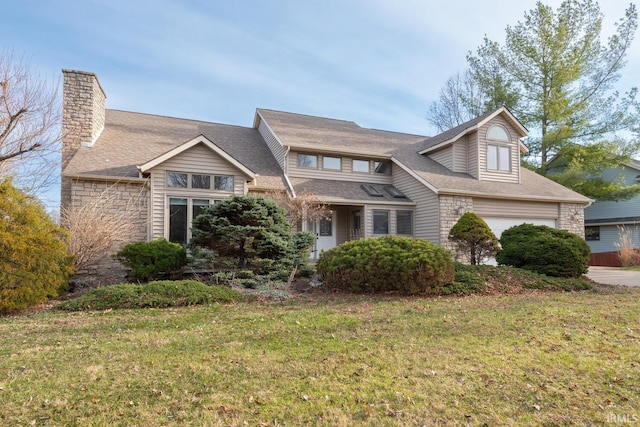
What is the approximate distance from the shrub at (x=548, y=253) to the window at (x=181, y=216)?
31.0ft

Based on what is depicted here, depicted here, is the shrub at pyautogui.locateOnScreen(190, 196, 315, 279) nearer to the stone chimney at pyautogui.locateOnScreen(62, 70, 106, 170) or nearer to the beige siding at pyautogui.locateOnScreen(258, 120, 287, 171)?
the beige siding at pyautogui.locateOnScreen(258, 120, 287, 171)

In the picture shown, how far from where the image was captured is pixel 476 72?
77.6 ft

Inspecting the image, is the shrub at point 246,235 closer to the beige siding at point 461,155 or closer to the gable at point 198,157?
the gable at point 198,157

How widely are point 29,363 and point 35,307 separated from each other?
3.81 m

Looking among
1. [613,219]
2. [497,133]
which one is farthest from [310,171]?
[613,219]

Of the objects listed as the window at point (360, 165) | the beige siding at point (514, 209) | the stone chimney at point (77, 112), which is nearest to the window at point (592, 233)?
the beige siding at point (514, 209)

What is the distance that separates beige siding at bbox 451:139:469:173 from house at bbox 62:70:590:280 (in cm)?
5

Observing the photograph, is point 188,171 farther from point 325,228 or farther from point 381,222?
point 381,222

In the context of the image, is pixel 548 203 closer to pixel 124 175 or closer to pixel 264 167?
pixel 264 167

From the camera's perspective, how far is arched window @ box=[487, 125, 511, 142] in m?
15.9

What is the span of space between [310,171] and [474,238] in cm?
674

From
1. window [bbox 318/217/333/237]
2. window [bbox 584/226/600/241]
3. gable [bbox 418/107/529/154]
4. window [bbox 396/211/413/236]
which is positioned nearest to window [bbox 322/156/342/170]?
window [bbox 318/217/333/237]

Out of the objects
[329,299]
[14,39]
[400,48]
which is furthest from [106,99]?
[329,299]

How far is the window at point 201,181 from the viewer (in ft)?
36.8
